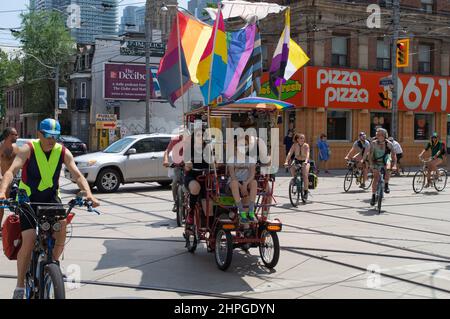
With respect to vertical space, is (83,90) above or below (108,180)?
above

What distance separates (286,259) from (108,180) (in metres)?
10.4

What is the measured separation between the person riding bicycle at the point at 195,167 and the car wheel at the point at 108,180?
372 inches

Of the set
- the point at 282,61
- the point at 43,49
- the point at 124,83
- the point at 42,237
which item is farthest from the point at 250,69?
the point at 43,49

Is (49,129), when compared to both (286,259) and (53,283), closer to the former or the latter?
(53,283)

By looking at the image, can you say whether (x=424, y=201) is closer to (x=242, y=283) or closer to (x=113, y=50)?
(x=242, y=283)

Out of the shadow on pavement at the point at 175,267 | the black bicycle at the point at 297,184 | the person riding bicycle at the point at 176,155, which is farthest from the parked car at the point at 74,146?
the shadow on pavement at the point at 175,267

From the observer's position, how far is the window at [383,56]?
1257 inches

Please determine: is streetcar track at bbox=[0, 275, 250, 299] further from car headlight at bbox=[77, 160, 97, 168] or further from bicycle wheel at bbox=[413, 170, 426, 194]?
bicycle wheel at bbox=[413, 170, 426, 194]

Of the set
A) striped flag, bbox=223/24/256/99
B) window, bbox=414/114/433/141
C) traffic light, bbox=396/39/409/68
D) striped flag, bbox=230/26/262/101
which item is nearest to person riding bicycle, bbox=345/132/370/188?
traffic light, bbox=396/39/409/68

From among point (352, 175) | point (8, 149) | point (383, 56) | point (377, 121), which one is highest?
point (383, 56)

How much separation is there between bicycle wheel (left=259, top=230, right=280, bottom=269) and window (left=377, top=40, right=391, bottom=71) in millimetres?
26302

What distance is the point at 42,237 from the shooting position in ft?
16.7

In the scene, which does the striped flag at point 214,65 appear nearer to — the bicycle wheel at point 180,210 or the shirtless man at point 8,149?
the bicycle wheel at point 180,210

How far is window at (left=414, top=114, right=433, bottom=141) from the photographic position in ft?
110
